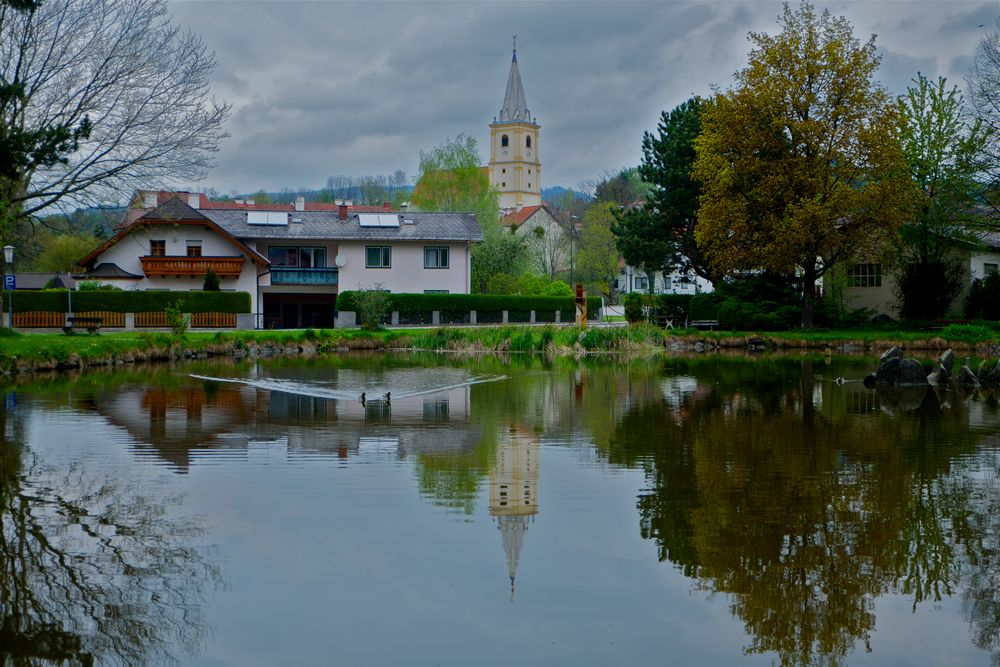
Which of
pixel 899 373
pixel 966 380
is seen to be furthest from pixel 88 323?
pixel 966 380

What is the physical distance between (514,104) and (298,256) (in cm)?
8823

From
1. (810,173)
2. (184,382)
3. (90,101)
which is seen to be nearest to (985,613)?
(184,382)

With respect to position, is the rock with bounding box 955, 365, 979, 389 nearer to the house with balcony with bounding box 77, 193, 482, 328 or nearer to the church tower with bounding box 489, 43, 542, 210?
the house with balcony with bounding box 77, 193, 482, 328

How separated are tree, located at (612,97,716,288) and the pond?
31.8 metres

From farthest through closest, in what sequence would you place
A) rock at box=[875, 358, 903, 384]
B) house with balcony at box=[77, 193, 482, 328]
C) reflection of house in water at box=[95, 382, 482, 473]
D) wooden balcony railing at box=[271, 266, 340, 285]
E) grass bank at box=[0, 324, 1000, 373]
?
wooden balcony railing at box=[271, 266, 340, 285] → house with balcony at box=[77, 193, 482, 328] → grass bank at box=[0, 324, 1000, 373] → rock at box=[875, 358, 903, 384] → reflection of house in water at box=[95, 382, 482, 473]

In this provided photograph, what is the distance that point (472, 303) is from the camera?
53406mm

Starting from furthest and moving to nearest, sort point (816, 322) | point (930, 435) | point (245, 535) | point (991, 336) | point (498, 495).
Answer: point (816, 322), point (991, 336), point (930, 435), point (498, 495), point (245, 535)

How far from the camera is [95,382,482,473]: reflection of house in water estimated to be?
12320 millimetres

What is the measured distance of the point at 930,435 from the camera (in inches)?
524

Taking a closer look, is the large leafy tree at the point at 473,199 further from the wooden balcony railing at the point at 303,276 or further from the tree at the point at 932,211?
the tree at the point at 932,211

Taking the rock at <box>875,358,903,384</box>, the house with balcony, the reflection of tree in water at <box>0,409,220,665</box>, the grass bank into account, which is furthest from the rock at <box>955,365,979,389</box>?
the house with balcony

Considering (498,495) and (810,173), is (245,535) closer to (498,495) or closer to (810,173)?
(498,495)

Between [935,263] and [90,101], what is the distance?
1280 inches

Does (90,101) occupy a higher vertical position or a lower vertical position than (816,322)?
higher
